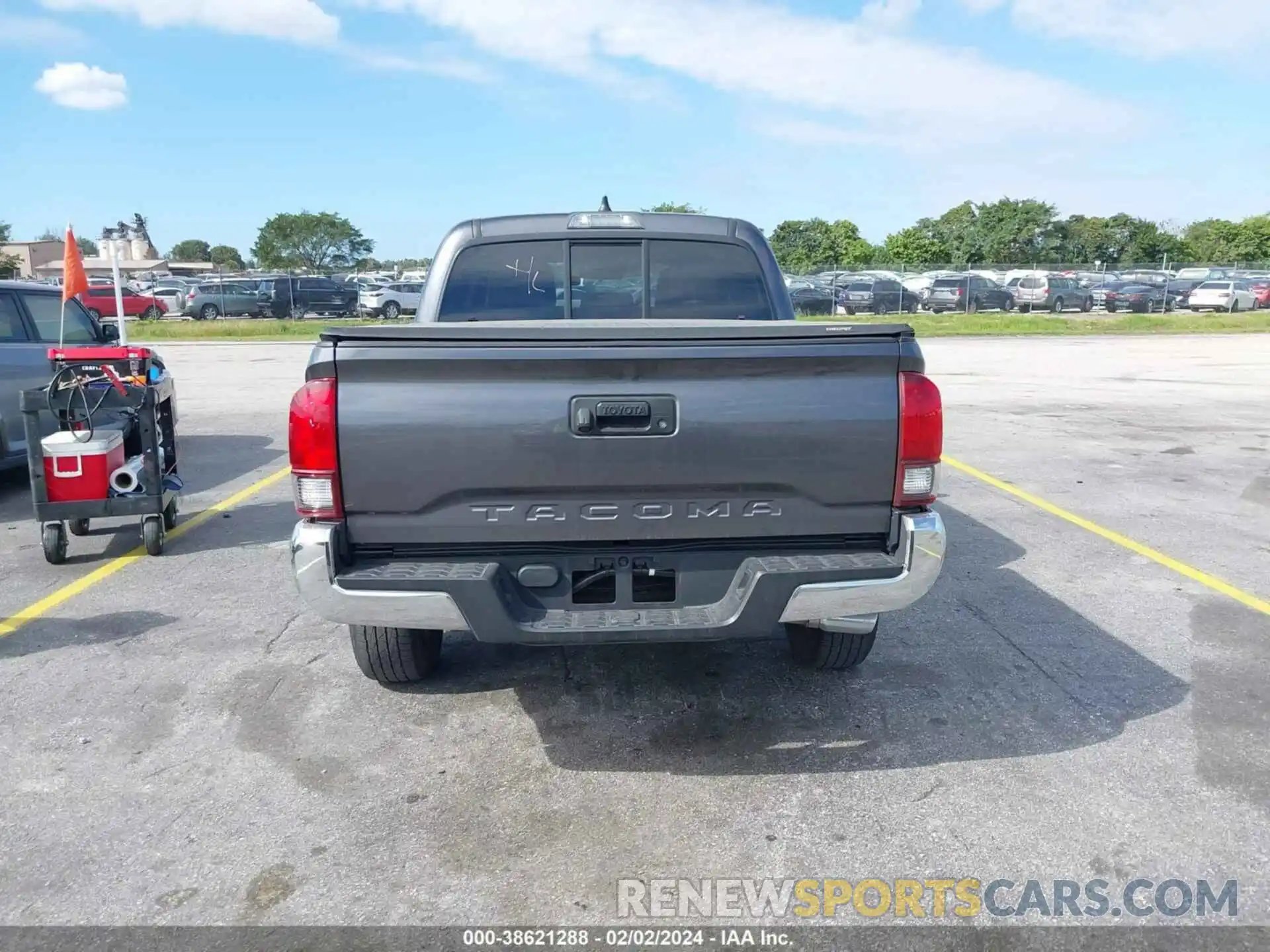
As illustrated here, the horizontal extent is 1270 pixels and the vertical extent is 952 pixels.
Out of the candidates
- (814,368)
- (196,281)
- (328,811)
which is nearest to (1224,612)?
(814,368)

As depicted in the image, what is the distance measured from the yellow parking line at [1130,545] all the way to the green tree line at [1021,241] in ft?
232

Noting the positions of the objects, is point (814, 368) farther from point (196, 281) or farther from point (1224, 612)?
point (196, 281)

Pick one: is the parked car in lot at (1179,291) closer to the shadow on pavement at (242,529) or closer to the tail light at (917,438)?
the shadow on pavement at (242,529)

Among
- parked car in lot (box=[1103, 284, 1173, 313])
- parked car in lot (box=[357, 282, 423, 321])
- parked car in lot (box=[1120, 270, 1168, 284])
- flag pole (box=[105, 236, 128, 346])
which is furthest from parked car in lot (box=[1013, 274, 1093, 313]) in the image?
flag pole (box=[105, 236, 128, 346])

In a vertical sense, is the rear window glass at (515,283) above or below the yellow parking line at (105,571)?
above

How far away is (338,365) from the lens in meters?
3.09

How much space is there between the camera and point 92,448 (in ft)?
19.5

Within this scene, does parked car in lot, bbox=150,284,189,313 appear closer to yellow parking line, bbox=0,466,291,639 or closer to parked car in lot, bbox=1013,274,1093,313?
parked car in lot, bbox=1013,274,1093,313

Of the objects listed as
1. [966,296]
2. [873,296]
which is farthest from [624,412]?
[966,296]

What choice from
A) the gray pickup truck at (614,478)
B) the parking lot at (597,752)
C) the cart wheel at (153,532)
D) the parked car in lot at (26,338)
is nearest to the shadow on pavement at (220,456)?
the parked car in lot at (26,338)

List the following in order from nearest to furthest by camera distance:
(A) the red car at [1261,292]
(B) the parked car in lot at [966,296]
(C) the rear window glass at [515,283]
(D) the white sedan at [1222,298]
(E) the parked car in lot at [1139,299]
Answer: (C) the rear window glass at [515,283] → (B) the parked car in lot at [966,296] → (D) the white sedan at [1222,298] → (E) the parked car in lot at [1139,299] → (A) the red car at [1261,292]

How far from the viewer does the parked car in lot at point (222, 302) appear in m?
38.7

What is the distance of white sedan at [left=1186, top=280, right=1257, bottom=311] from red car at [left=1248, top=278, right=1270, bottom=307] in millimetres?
309
